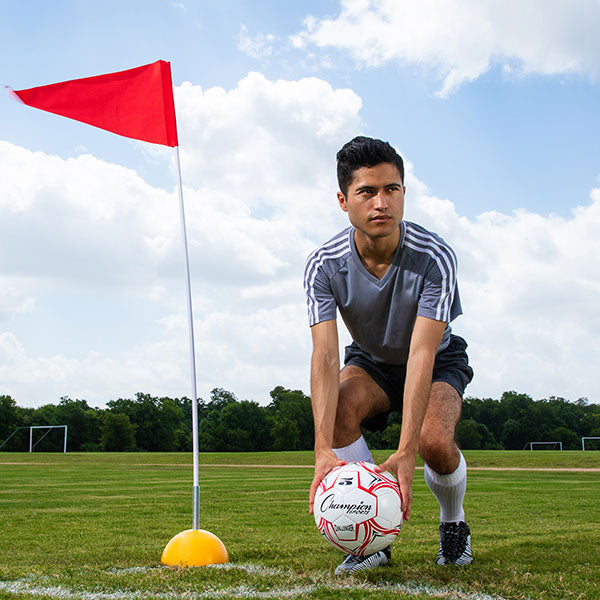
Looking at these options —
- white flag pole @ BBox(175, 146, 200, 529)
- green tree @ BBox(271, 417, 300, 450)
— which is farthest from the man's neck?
green tree @ BBox(271, 417, 300, 450)

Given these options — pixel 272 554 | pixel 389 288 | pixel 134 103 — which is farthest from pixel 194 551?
pixel 134 103

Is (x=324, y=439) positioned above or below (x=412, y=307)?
below

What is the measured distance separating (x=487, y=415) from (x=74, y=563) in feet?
265

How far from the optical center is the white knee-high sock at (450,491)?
4.56m

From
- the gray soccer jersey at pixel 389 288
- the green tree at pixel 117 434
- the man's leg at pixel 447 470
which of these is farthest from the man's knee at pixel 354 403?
the green tree at pixel 117 434

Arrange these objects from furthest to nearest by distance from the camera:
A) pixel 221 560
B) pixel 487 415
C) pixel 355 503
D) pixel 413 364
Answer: pixel 487 415, pixel 221 560, pixel 413 364, pixel 355 503

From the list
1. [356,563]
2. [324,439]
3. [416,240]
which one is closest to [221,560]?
[356,563]

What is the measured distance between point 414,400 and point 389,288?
2.58ft

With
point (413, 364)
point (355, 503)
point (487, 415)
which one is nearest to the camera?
point (355, 503)

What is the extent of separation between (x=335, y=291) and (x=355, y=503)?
1.39 m

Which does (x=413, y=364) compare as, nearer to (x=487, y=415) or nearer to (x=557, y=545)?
(x=557, y=545)

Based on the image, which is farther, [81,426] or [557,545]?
[81,426]

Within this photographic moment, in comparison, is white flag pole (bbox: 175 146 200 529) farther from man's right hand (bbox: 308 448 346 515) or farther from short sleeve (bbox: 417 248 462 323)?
short sleeve (bbox: 417 248 462 323)

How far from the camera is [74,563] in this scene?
16.0ft
